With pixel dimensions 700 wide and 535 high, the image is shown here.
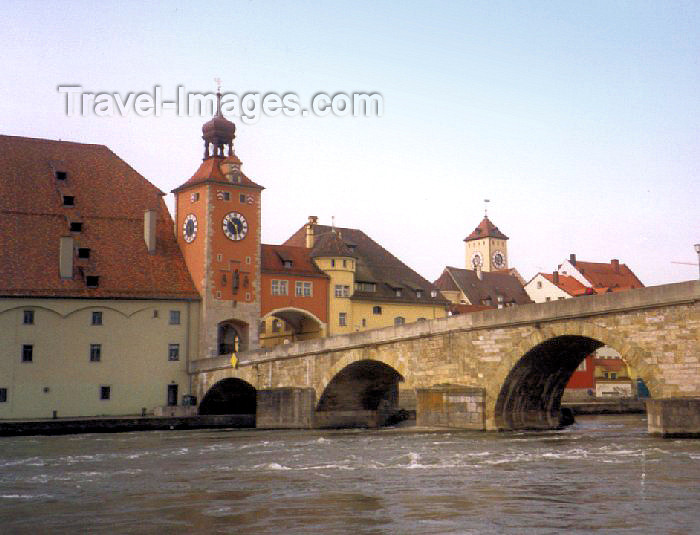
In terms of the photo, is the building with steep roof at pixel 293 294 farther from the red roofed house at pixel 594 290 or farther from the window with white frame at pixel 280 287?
the red roofed house at pixel 594 290

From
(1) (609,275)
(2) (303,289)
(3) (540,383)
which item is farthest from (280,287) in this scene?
(1) (609,275)

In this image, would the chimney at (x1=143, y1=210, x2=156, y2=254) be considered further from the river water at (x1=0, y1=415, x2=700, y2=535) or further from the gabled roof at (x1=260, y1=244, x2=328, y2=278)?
the river water at (x1=0, y1=415, x2=700, y2=535)

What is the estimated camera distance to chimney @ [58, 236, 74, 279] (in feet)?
168

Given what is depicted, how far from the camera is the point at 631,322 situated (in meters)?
27.8

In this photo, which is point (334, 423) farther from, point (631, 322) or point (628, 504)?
point (628, 504)

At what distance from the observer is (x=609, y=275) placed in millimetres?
97500

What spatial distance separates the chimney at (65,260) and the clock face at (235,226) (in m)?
9.84

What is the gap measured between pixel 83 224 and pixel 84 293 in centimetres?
542

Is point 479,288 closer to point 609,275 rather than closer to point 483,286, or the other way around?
point 483,286

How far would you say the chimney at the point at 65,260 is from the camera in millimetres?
51344

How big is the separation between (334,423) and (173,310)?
53.1 ft

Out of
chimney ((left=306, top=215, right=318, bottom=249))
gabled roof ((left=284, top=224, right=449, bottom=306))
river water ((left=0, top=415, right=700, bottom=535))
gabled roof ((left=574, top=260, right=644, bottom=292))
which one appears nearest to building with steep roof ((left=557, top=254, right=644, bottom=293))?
gabled roof ((left=574, top=260, right=644, bottom=292))

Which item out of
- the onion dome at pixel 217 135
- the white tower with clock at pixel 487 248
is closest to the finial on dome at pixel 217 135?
the onion dome at pixel 217 135

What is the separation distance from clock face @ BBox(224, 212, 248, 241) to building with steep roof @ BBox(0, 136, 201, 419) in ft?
11.6
